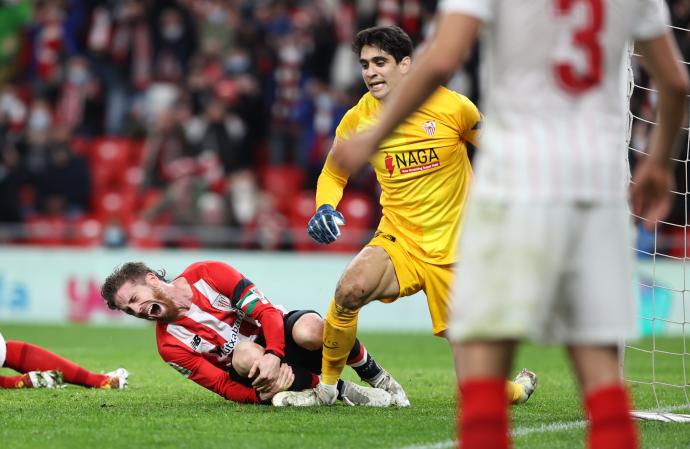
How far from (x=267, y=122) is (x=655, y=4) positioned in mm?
14699

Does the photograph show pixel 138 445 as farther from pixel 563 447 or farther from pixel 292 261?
pixel 292 261

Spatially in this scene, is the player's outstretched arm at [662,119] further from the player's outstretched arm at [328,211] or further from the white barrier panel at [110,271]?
the white barrier panel at [110,271]

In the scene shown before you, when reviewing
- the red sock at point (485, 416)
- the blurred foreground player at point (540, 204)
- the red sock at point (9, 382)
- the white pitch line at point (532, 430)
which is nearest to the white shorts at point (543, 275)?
the blurred foreground player at point (540, 204)

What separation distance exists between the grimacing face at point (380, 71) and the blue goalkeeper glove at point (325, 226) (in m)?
0.83

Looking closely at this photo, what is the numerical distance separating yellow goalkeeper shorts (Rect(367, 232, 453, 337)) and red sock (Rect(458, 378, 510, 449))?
3.16 m

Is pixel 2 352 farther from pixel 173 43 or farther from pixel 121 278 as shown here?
pixel 173 43

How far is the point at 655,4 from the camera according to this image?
140 inches

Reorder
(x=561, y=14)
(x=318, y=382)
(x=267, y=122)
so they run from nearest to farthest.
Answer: (x=561, y=14) → (x=318, y=382) → (x=267, y=122)

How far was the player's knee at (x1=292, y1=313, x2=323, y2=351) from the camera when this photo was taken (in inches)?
270

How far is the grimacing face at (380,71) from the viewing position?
A: 22.1 ft

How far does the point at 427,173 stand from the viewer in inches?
265

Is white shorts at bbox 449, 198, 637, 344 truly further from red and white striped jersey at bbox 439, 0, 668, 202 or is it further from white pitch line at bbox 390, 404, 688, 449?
white pitch line at bbox 390, 404, 688, 449

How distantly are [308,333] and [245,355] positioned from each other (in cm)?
40

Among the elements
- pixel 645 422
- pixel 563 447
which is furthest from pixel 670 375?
pixel 563 447
